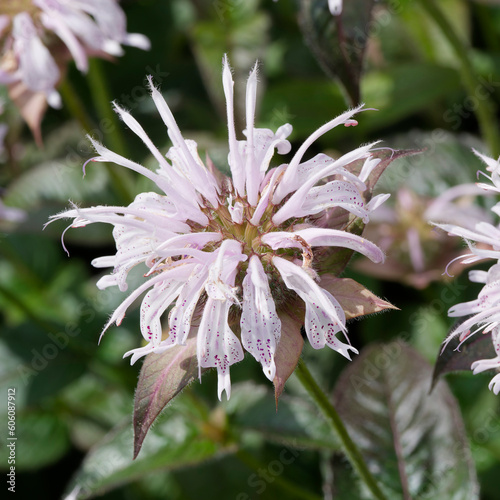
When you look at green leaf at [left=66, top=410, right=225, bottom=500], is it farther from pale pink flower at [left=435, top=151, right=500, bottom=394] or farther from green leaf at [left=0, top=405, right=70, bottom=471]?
pale pink flower at [left=435, top=151, right=500, bottom=394]

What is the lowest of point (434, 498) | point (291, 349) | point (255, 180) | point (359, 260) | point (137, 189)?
point (434, 498)

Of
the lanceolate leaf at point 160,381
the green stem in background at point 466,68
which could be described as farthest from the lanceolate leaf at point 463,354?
the green stem in background at point 466,68

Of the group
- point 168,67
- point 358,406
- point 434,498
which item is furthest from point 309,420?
point 168,67

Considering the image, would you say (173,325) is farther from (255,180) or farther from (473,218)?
(473,218)

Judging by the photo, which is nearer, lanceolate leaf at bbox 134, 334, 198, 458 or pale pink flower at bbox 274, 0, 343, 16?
lanceolate leaf at bbox 134, 334, 198, 458

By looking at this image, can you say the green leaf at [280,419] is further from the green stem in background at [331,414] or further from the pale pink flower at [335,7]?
the pale pink flower at [335,7]

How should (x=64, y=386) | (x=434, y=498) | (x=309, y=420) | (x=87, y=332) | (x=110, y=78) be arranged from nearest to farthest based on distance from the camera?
(x=434, y=498) < (x=309, y=420) < (x=64, y=386) < (x=87, y=332) < (x=110, y=78)

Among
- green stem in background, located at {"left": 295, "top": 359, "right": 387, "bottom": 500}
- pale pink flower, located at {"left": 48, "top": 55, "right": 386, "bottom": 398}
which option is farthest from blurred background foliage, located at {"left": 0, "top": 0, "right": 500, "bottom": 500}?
pale pink flower, located at {"left": 48, "top": 55, "right": 386, "bottom": 398}
